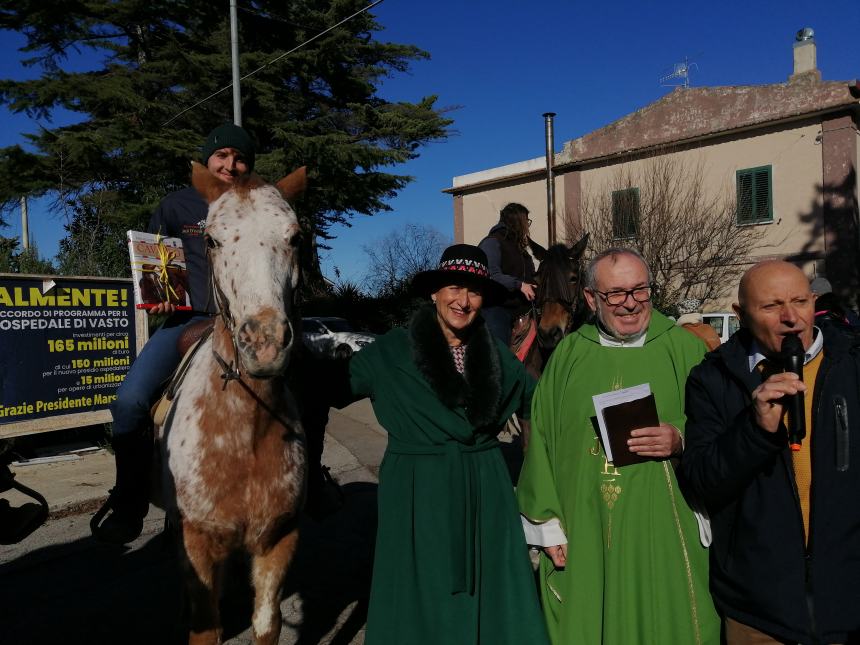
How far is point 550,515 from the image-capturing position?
2561mm

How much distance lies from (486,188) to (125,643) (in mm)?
24049

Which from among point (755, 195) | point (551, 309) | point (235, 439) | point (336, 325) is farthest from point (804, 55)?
point (235, 439)

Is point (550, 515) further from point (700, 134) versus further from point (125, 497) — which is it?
point (700, 134)

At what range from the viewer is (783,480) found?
202cm

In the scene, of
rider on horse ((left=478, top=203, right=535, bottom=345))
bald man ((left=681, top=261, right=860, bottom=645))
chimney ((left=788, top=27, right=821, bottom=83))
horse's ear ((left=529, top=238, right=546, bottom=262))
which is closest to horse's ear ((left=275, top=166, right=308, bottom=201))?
bald man ((left=681, top=261, right=860, bottom=645))

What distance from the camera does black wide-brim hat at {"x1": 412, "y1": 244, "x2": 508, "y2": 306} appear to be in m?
2.80

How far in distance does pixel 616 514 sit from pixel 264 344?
1526 millimetres

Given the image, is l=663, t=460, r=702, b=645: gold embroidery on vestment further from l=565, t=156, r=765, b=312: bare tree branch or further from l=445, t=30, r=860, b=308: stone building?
l=445, t=30, r=860, b=308: stone building

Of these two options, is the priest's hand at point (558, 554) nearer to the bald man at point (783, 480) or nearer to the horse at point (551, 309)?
the bald man at point (783, 480)

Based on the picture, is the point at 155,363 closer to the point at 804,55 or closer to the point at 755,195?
the point at 755,195

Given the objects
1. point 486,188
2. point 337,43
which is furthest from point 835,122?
point 337,43

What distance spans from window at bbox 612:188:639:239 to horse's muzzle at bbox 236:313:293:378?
59.0 ft

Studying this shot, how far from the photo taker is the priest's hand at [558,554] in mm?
2521

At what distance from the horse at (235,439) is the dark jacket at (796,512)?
174cm
